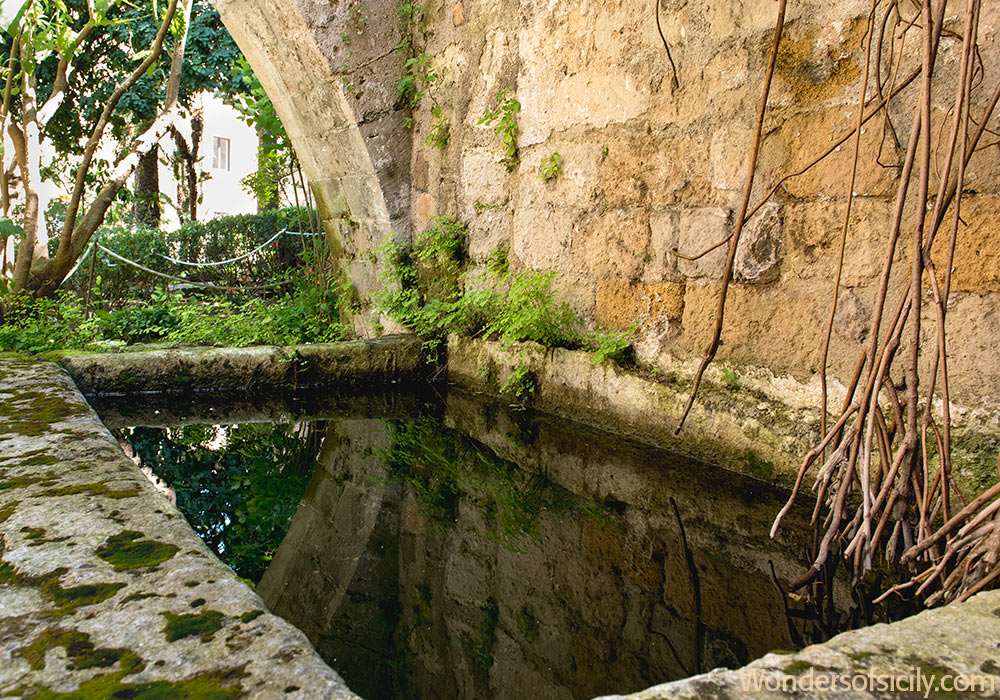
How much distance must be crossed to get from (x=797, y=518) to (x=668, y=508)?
354 mm

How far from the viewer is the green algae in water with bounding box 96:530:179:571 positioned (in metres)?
1.25

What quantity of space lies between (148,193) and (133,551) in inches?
545

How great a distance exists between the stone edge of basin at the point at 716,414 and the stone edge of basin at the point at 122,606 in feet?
5.90

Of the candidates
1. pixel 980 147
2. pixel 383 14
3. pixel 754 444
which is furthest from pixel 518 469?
pixel 383 14

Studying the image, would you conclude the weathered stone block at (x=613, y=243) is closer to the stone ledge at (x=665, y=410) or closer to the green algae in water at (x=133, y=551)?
the stone ledge at (x=665, y=410)

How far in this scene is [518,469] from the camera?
264 centimetres

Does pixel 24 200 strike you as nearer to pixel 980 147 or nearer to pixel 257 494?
pixel 257 494

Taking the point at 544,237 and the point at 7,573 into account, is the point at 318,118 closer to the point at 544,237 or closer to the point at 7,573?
the point at 544,237

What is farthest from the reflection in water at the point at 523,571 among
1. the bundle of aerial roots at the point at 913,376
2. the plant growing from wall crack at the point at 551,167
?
the plant growing from wall crack at the point at 551,167

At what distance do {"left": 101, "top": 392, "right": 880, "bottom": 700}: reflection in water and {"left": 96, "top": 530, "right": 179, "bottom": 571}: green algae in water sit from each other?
345mm

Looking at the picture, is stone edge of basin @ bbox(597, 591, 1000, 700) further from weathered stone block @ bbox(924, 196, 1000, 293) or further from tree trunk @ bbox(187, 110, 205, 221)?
tree trunk @ bbox(187, 110, 205, 221)

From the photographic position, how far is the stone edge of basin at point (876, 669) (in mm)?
921

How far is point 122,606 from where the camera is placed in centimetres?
111

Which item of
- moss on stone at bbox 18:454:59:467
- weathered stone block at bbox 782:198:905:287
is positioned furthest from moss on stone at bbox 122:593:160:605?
weathered stone block at bbox 782:198:905:287
